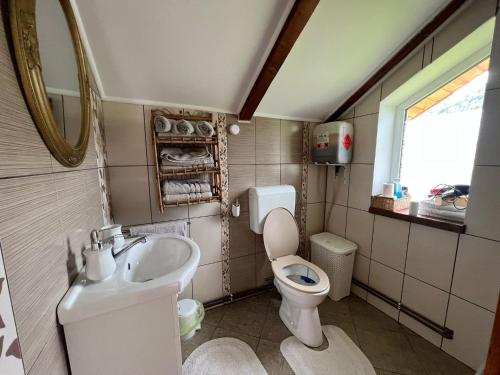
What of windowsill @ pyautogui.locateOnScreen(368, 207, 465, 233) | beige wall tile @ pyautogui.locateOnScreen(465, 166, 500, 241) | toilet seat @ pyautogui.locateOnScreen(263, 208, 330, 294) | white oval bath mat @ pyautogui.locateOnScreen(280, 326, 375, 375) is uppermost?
beige wall tile @ pyautogui.locateOnScreen(465, 166, 500, 241)

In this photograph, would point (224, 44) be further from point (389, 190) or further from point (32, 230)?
point (389, 190)

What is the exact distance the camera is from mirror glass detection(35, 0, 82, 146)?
616mm

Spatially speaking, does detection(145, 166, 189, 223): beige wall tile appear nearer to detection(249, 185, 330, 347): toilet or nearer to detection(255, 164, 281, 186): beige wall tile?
detection(249, 185, 330, 347): toilet

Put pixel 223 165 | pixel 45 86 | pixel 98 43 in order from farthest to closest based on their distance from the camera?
pixel 223 165 → pixel 98 43 → pixel 45 86

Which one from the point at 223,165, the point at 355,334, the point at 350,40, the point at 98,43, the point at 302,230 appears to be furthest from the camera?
the point at 302,230

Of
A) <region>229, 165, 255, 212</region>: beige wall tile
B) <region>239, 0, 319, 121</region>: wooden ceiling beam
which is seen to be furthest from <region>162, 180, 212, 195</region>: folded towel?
<region>239, 0, 319, 121</region>: wooden ceiling beam

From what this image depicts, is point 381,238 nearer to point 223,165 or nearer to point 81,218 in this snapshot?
point 223,165

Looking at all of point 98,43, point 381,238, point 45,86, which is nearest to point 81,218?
point 45,86

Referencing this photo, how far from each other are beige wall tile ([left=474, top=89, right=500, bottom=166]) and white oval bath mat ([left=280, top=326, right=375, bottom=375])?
1.38m

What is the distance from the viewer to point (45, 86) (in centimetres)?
60

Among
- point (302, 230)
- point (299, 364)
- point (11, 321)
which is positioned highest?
point (11, 321)

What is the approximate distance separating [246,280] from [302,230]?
2.46ft

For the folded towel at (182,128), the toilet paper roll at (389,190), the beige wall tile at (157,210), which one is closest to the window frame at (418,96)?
the toilet paper roll at (389,190)

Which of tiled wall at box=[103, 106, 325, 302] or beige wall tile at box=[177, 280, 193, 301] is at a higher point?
tiled wall at box=[103, 106, 325, 302]
